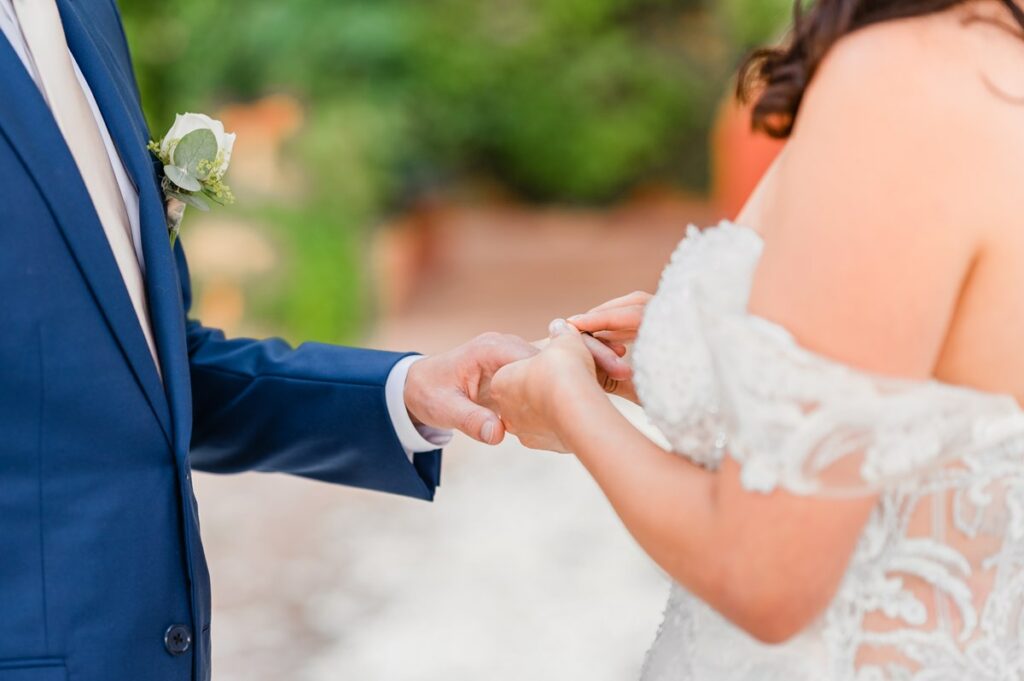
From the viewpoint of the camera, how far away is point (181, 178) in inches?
75.8

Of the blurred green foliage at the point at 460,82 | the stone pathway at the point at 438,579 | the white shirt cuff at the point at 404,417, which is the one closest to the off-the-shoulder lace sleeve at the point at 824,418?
the white shirt cuff at the point at 404,417

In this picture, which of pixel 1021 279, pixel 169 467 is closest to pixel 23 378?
pixel 169 467

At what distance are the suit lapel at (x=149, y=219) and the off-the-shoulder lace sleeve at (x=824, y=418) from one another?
0.82 m

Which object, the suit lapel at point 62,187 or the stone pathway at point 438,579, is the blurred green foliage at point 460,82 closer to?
the stone pathway at point 438,579

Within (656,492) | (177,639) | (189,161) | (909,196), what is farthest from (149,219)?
(909,196)

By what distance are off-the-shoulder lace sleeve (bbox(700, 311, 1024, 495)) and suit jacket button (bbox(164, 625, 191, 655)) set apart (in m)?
0.85

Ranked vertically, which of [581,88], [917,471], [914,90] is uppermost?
[914,90]

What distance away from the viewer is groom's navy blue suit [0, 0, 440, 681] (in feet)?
5.17

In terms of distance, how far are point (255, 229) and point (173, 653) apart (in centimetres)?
599

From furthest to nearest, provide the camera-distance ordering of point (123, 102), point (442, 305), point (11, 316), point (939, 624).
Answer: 1. point (442, 305)
2. point (123, 102)
3. point (11, 316)
4. point (939, 624)

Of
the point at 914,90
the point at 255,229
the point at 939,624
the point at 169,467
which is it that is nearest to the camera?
the point at 914,90

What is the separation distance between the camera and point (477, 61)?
37.9 ft

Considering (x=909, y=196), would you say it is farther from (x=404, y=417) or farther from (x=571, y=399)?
(x=404, y=417)

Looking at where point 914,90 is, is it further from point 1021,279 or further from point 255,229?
point 255,229
